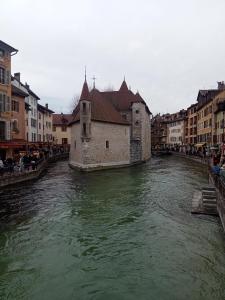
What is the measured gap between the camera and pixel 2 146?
885 inches

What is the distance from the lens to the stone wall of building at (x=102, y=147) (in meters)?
31.5

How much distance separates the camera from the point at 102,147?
3362 centimetres

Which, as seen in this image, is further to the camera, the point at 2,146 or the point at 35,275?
the point at 2,146

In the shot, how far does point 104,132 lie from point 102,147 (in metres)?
1.75

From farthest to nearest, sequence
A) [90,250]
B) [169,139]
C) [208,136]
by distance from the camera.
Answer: [169,139] → [208,136] → [90,250]

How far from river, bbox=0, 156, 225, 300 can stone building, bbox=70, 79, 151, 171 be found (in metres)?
15.4

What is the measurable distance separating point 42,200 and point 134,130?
29.0 metres

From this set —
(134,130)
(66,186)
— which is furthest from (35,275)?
(134,130)

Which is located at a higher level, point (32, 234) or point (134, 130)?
point (134, 130)

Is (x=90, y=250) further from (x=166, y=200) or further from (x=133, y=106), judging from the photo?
(x=133, y=106)

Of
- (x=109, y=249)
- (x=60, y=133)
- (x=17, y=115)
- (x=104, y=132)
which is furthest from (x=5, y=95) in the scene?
(x=60, y=133)

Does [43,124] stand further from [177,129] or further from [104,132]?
[177,129]

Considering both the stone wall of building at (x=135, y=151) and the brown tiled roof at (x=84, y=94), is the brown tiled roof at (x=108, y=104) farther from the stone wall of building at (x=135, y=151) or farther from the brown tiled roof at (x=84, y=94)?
the stone wall of building at (x=135, y=151)

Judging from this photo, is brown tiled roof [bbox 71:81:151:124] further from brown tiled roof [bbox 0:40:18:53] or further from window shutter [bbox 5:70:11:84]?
brown tiled roof [bbox 0:40:18:53]
